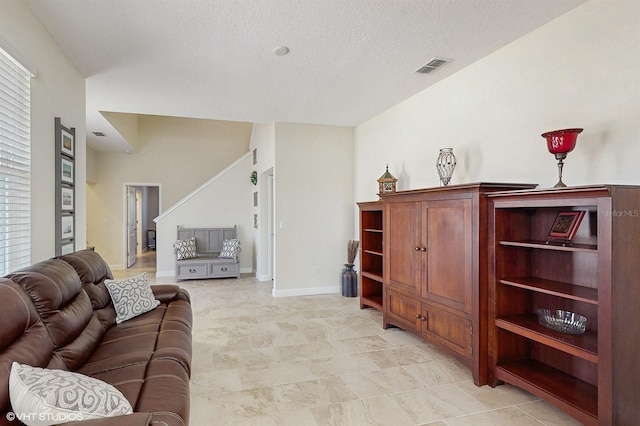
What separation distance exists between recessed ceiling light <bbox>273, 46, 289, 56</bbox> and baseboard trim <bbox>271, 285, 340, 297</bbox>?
139 inches

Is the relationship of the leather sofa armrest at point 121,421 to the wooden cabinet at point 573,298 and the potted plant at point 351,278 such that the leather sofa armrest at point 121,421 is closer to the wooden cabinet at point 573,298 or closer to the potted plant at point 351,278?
the wooden cabinet at point 573,298

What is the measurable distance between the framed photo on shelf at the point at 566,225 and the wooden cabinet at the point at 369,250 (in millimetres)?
2446

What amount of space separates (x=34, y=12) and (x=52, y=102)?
2.18 ft

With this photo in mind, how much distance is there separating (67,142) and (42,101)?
475 millimetres

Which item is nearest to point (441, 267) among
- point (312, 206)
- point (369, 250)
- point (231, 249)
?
point (369, 250)

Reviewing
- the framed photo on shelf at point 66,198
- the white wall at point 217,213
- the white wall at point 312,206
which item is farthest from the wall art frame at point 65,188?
the white wall at point 217,213

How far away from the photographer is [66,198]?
305cm

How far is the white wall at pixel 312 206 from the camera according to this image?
17.9ft

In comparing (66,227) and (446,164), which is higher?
(446,164)

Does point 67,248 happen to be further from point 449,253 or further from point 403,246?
point 449,253

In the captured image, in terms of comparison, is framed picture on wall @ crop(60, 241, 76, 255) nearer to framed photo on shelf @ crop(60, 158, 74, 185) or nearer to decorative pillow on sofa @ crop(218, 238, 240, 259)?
framed photo on shelf @ crop(60, 158, 74, 185)

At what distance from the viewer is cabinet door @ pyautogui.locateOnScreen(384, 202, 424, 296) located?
134 inches

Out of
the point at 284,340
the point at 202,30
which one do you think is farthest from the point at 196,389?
the point at 202,30

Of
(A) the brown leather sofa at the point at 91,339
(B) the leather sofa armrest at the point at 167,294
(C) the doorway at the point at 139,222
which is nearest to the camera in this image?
(A) the brown leather sofa at the point at 91,339
